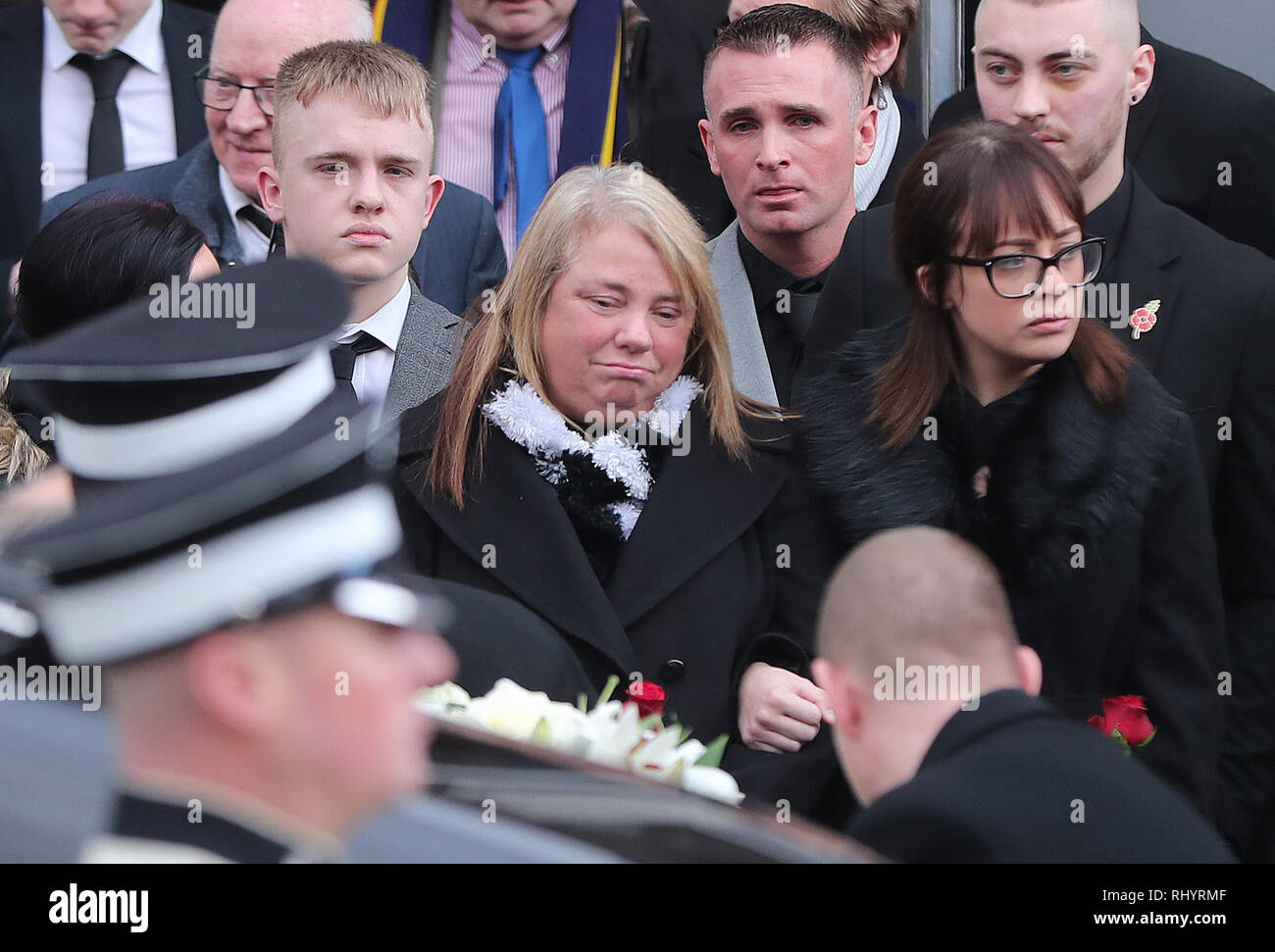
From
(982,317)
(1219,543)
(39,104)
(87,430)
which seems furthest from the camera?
(39,104)

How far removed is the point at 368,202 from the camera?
148 inches

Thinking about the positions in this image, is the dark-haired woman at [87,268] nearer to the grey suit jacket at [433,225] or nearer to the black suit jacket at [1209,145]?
the grey suit jacket at [433,225]

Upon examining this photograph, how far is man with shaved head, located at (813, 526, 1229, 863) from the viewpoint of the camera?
6.48ft

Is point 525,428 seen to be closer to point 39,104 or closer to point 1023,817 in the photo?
point 1023,817

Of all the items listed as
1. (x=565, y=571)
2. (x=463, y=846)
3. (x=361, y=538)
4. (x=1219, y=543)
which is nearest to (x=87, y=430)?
(x=361, y=538)

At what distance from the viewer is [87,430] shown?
1.66m

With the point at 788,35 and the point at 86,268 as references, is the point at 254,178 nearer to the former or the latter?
the point at 86,268

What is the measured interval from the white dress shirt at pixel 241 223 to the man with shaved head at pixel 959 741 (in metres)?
2.39

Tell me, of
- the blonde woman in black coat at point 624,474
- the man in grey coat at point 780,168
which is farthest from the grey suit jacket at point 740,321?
the blonde woman in black coat at point 624,474

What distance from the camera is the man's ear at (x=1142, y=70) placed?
3869 millimetres

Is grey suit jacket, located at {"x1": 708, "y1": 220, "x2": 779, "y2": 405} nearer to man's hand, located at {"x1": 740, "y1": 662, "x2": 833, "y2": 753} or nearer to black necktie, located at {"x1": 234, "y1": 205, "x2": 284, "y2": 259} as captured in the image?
man's hand, located at {"x1": 740, "y1": 662, "x2": 833, "y2": 753}

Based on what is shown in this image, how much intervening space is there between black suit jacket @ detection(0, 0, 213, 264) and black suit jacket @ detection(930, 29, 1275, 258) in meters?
2.71

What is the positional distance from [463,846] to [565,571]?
5.82ft

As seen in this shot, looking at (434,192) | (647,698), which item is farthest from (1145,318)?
(434,192)
